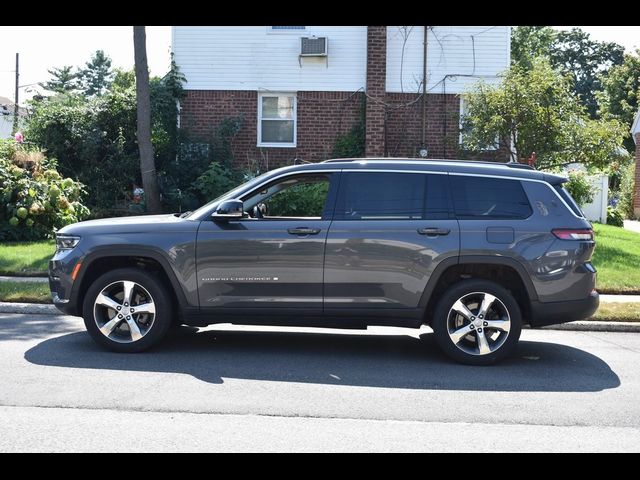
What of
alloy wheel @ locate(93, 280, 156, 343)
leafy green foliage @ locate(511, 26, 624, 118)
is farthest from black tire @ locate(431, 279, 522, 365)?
leafy green foliage @ locate(511, 26, 624, 118)

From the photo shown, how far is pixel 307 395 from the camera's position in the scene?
623 cm

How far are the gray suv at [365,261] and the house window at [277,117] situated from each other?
12.5 meters

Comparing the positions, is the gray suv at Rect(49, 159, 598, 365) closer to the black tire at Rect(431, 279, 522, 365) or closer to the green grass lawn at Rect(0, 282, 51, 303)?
the black tire at Rect(431, 279, 522, 365)

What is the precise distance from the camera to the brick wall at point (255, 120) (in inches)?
781

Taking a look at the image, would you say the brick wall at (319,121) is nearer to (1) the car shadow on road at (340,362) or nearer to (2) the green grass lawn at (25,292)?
(2) the green grass lawn at (25,292)

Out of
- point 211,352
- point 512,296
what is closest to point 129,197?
point 211,352

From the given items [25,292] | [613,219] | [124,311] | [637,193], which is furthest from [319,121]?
[637,193]

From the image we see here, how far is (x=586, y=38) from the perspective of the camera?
74875mm

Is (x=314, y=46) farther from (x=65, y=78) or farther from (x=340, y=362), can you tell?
(x=65, y=78)

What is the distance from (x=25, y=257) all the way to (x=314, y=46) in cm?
925

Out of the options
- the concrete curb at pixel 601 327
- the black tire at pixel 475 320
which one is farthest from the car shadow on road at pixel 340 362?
the concrete curb at pixel 601 327

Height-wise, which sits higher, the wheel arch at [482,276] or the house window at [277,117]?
the house window at [277,117]
